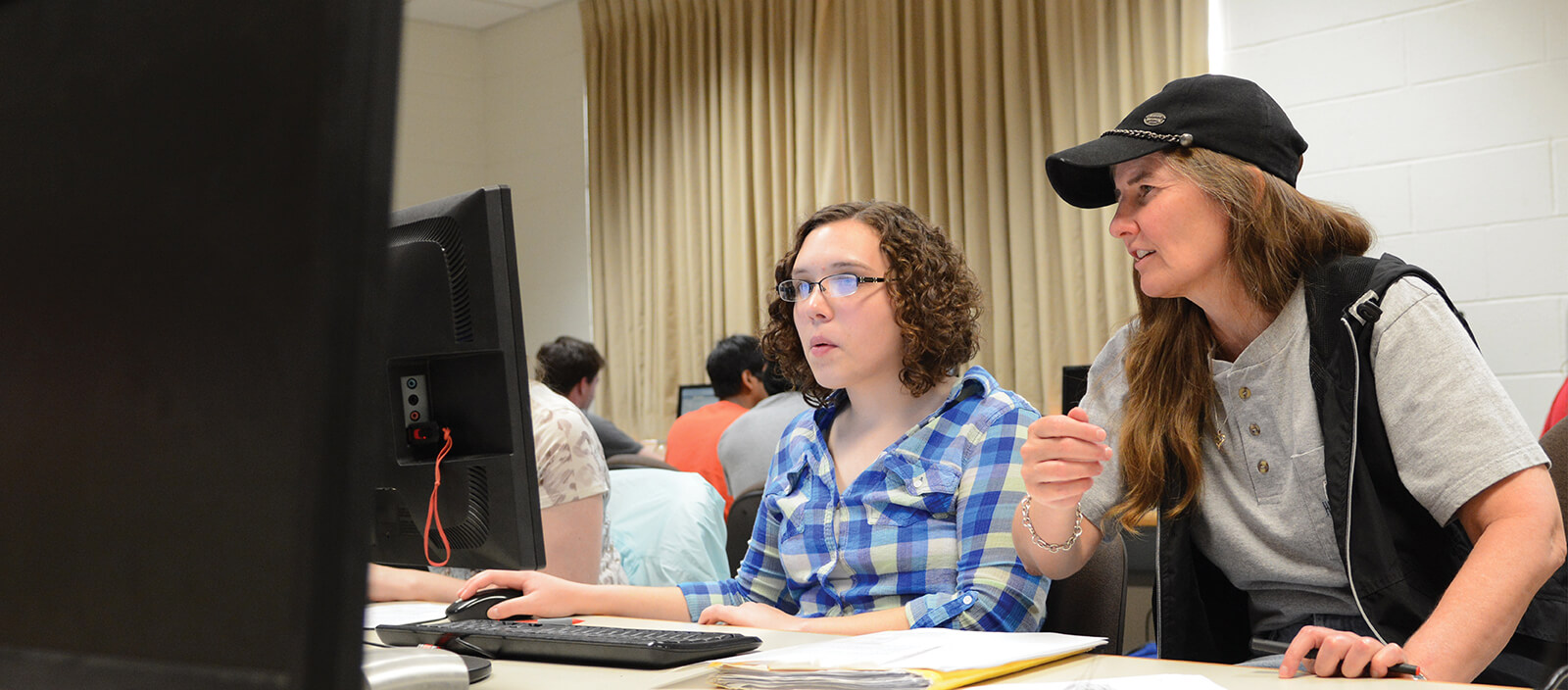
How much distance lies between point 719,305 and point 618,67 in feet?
4.46

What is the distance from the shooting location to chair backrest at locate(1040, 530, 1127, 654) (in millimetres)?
1464

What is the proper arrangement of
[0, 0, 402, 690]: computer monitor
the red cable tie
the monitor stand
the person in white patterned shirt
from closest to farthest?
[0, 0, 402, 690]: computer monitor
the monitor stand
the red cable tie
the person in white patterned shirt

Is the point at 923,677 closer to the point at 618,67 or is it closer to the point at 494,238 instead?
the point at 494,238

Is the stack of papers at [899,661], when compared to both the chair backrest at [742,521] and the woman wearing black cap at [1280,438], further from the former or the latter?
the chair backrest at [742,521]

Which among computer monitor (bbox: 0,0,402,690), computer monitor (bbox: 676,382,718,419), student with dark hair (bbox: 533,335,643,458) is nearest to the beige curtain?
computer monitor (bbox: 676,382,718,419)

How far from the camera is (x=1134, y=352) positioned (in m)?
1.56

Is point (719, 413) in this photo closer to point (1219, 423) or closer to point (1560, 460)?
point (1219, 423)

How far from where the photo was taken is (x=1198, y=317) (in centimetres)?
153

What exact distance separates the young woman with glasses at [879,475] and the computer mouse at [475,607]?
2cm

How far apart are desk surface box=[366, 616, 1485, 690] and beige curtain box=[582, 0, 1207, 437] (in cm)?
323

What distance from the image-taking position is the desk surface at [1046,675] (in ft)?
3.09

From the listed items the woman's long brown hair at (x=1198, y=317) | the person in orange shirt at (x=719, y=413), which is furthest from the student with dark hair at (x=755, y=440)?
the woman's long brown hair at (x=1198, y=317)

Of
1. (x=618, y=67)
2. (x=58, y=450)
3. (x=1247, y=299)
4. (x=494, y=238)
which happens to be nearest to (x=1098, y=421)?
(x=1247, y=299)

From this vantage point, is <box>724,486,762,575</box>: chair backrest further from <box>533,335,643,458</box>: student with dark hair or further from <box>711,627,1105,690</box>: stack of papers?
<box>533,335,643,458</box>: student with dark hair
